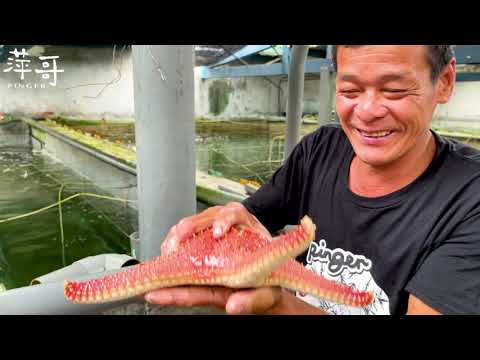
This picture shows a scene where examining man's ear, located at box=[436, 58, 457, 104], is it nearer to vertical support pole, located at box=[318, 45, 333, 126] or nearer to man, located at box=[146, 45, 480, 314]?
man, located at box=[146, 45, 480, 314]

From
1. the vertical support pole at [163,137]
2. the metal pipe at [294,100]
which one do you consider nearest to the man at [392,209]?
the vertical support pole at [163,137]

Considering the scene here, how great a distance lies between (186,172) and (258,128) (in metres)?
13.6

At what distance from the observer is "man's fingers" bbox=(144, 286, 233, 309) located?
935 millimetres

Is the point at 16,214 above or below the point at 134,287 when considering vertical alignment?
below

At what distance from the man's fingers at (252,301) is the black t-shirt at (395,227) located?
0.33 metres

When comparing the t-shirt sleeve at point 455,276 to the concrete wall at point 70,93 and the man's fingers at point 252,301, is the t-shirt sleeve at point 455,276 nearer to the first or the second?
the man's fingers at point 252,301

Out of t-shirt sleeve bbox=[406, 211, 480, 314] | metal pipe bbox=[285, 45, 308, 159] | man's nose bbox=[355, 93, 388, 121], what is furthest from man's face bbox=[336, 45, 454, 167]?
metal pipe bbox=[285, 45, 308, 159]

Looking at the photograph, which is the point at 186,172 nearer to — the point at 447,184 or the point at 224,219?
the point at 224,219

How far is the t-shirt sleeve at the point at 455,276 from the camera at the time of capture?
2.68 ft

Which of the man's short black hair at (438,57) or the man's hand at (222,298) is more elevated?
the man's short black hair at (438,57)

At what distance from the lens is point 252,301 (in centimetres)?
85

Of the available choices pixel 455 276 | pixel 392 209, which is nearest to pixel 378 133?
pixel 392 209
